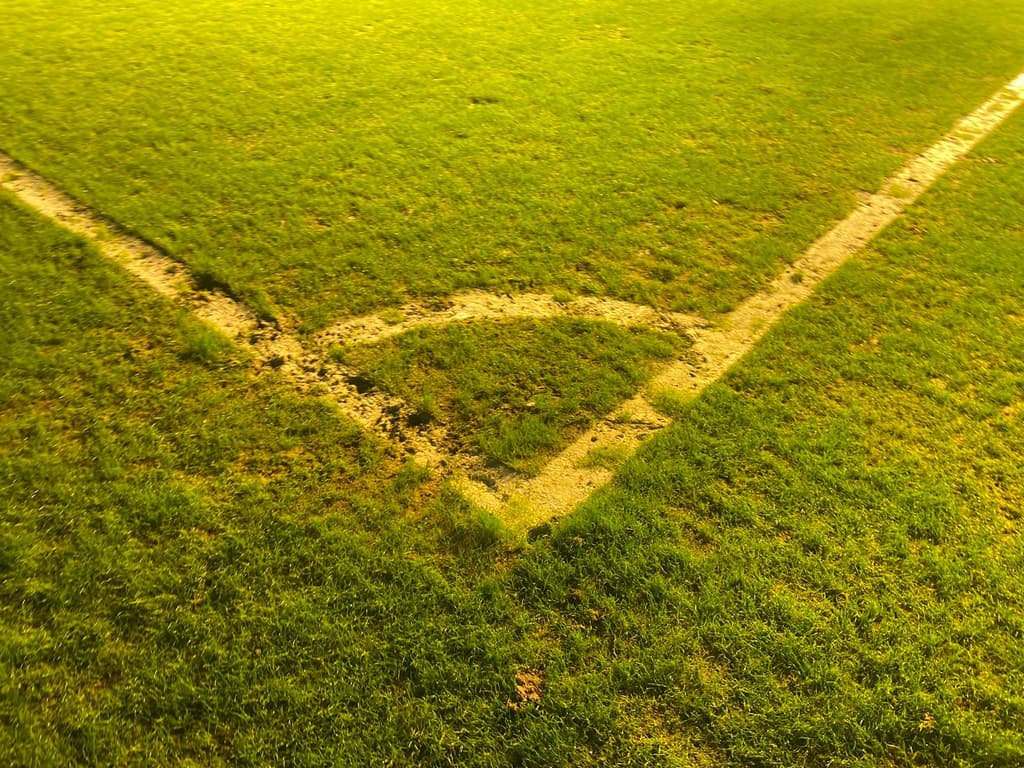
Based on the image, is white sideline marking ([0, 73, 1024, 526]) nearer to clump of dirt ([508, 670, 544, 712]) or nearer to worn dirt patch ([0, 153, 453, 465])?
worn dirt patch ([0, 153, 453, 465])

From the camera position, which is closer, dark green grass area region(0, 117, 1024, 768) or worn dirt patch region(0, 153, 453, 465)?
dark green grass area region(0, 117, 1024, 768)

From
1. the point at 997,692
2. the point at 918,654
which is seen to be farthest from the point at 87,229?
the point at 997,692

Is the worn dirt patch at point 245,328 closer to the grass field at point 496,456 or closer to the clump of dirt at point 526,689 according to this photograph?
the grass field at point 496,456

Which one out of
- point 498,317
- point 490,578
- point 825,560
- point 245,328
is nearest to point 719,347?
point 498,317

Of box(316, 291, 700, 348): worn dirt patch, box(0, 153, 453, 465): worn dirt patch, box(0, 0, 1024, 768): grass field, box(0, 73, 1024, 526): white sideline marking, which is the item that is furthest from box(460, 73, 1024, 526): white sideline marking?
box(0, 153, 453, 465): worn dirt patch

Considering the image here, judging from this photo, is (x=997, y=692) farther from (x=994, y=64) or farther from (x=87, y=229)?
(x=994, y=64)

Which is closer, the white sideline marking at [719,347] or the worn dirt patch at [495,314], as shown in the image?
the white sideline marking at [719,347]


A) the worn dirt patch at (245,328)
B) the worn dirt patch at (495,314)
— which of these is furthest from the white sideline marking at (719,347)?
the worn dirt patch at (245,328)
